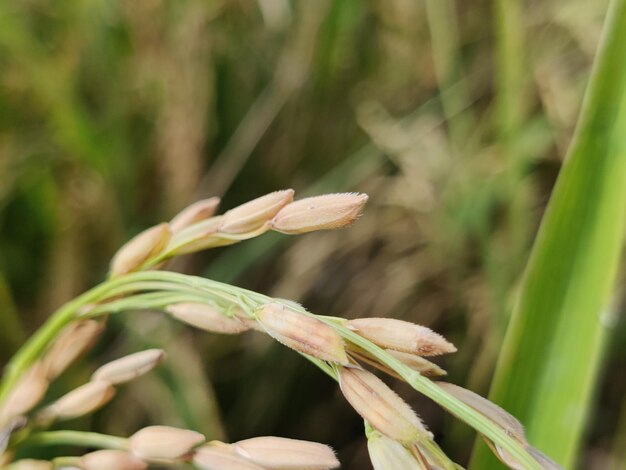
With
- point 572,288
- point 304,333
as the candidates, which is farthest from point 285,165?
point 304,333

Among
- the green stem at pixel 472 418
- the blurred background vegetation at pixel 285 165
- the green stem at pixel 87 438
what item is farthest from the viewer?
the blurred background vegetation at pixel 285 165

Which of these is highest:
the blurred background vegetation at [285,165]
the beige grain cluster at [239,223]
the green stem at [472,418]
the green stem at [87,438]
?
the blurred background vegetation at [285,165]

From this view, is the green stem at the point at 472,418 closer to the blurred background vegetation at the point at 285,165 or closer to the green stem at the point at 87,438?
the green stem at the point at 87,438

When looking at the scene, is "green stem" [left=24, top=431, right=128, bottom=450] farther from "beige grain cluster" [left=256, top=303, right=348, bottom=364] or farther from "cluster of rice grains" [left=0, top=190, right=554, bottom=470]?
"beige grain cluster" [left=256, top=303, right=348, bottom=364]

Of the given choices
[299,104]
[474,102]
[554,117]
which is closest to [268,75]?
[299,104]

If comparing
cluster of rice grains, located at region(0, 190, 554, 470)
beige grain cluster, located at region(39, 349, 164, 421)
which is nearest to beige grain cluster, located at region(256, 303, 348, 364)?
cluster of rice grains, located at region(0, 190, 554, 470)

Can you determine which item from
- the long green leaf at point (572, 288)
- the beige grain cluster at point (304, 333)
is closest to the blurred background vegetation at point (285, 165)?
the long green leaf at point (572, 288)

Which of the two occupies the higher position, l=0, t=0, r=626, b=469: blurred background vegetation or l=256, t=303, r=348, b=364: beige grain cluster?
l=0, t=0, r=626, b=469: blurred background vegetation
